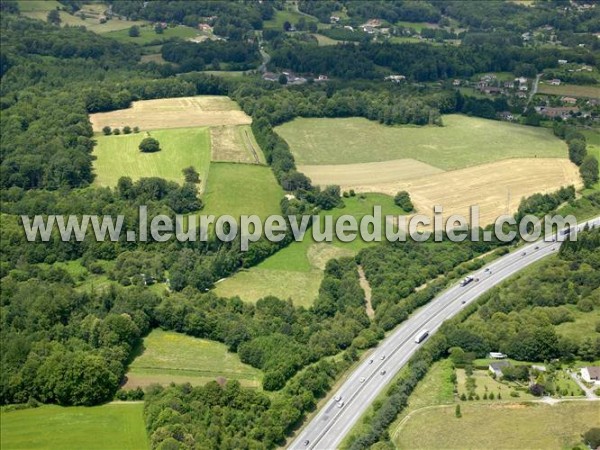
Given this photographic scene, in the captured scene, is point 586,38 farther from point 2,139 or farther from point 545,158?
point 2,139

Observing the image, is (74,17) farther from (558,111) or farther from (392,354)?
(392,354)

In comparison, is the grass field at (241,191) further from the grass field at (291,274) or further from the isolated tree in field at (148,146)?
the isolated tree in field at (148,146)

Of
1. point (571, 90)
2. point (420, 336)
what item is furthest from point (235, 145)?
point (571, 90)

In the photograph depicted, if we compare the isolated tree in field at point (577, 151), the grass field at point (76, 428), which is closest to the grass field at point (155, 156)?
the grass field at point (76, 428)

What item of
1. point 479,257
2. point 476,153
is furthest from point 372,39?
point 479,257

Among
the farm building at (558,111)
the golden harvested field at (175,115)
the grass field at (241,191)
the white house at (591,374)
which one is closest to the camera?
the white house at (591,374)

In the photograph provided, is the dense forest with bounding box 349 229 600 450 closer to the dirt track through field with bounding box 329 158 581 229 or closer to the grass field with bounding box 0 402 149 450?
the grass field with bounding box 0 402 149 450
